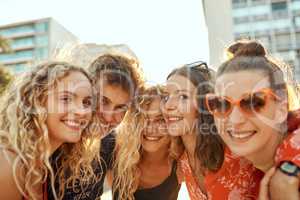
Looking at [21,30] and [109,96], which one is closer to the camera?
[109,96]

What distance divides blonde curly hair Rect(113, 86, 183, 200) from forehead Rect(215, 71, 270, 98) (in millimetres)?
931

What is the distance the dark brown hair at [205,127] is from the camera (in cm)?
216

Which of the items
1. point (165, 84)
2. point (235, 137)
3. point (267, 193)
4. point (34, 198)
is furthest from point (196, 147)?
point (34, 198)

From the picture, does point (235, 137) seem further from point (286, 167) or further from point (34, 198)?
point (34, 198)

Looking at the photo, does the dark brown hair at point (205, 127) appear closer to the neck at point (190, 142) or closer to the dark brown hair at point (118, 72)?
the neck at point (190, 142)

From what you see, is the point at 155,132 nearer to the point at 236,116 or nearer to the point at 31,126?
the point at 31,126

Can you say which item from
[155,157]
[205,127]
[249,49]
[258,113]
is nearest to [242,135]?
[258,113]

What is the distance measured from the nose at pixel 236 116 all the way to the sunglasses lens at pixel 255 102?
3cm

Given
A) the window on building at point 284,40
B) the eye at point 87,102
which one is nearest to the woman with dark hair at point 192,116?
the eye at point 87,102

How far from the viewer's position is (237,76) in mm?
1739

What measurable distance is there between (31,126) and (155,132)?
3.20 ft

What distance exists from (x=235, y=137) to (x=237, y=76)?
290 mm

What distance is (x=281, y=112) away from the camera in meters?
1.69

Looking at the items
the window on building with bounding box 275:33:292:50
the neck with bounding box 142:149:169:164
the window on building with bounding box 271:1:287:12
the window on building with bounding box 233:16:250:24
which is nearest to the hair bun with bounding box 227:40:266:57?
the neck with bounding box 142:149:169:164
